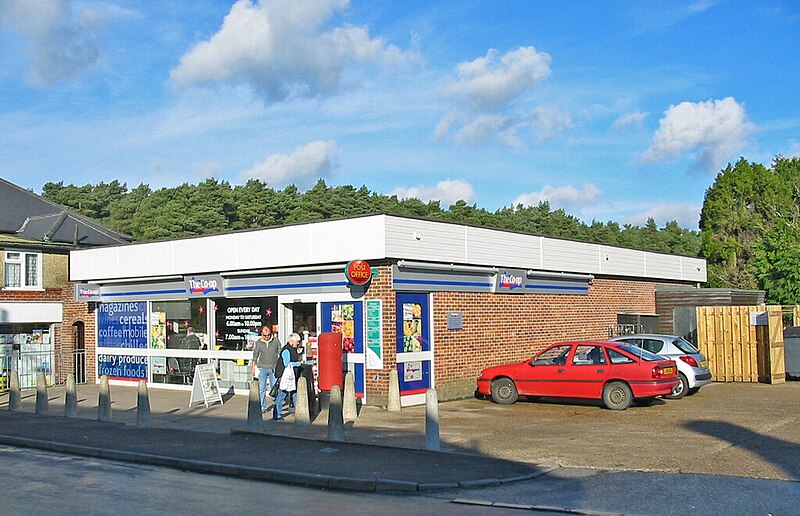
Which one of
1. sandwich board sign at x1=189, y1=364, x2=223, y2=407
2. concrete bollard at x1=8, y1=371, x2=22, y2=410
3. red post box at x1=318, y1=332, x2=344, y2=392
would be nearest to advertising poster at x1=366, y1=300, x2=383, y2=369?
red post box at x1=318, y1=332, x2=344, y2=392

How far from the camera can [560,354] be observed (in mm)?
18609

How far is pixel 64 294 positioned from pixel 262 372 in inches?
525

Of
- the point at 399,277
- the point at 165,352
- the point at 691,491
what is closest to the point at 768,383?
the point at 399,277

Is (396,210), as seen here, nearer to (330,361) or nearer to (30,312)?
(30,312)

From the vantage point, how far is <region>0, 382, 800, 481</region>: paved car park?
11.9 m

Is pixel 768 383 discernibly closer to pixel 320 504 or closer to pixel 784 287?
pixel 784 287

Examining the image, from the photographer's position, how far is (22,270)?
27719 mm

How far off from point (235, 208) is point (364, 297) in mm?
49018

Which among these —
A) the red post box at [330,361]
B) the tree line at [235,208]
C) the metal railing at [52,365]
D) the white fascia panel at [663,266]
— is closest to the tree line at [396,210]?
the tree line at [235,208]

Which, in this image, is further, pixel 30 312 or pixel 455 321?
pixel 30 312

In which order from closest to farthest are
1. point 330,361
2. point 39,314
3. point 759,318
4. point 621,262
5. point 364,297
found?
point 330,361
point 364,297
point 759,318
point 39,314
point 621,262

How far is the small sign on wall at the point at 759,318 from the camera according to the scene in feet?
78.4

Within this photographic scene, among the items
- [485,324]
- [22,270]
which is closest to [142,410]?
[485,324]

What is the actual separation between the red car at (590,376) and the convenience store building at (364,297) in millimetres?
1676
